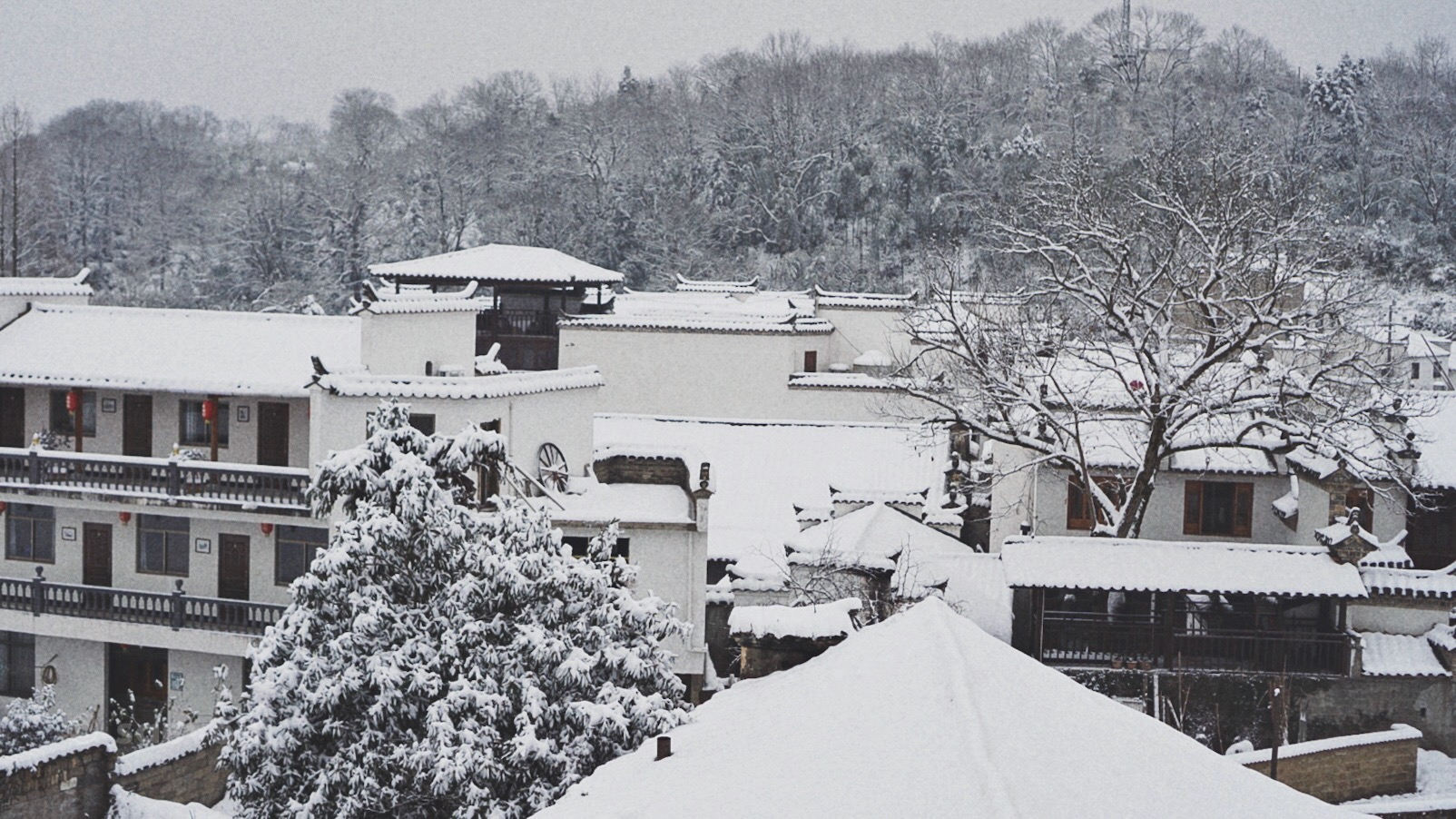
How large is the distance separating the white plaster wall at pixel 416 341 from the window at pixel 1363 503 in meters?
13.2

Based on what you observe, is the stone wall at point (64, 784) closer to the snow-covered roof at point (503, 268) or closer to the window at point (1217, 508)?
the window at point (1217, 508)

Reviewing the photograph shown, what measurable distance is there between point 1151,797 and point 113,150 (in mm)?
88299

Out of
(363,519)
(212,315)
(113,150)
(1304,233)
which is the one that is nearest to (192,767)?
(363,519)

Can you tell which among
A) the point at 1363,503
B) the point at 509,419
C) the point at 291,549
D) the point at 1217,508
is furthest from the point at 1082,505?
the point at 291,549

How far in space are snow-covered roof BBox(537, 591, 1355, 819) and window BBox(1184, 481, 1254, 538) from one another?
55.0 feet

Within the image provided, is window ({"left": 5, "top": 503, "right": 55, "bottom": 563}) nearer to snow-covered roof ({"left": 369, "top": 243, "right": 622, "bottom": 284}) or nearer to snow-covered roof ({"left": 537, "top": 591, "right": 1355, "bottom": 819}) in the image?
snow-covered roof ({"left": 369, "top": 243, "right": 622, "bottom": 284})

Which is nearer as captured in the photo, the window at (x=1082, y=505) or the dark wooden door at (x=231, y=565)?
the dark wooden door at (x=231, y=565)

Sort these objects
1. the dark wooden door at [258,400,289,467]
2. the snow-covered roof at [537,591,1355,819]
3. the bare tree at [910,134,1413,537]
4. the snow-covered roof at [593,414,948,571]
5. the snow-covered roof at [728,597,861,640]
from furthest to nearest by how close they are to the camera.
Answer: the snow-covered roof at [593,414,948,571], the dark wooden door at [258,400,289,467], the bare tree at [910,134,1413,537], the snow-covered roof at [728,597,861,640], the snow-covered roof at [537,591,1355,819]

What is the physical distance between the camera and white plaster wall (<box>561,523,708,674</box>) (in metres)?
19.0

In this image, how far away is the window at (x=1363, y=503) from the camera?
2158cm

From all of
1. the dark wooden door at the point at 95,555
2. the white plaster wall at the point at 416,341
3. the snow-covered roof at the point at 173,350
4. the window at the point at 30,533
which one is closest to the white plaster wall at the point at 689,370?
the snow-covered roof at the point at 173,350

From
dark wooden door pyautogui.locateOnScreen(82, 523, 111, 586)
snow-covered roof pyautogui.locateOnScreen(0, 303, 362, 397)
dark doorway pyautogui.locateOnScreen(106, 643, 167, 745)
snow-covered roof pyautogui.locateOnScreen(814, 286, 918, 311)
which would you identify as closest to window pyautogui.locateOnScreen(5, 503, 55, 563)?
dark wooden door pyautogui.locateOnScreen(82, 523, 111, 586)

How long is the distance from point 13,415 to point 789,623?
17.6m

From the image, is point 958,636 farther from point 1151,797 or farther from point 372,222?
point 372,222
